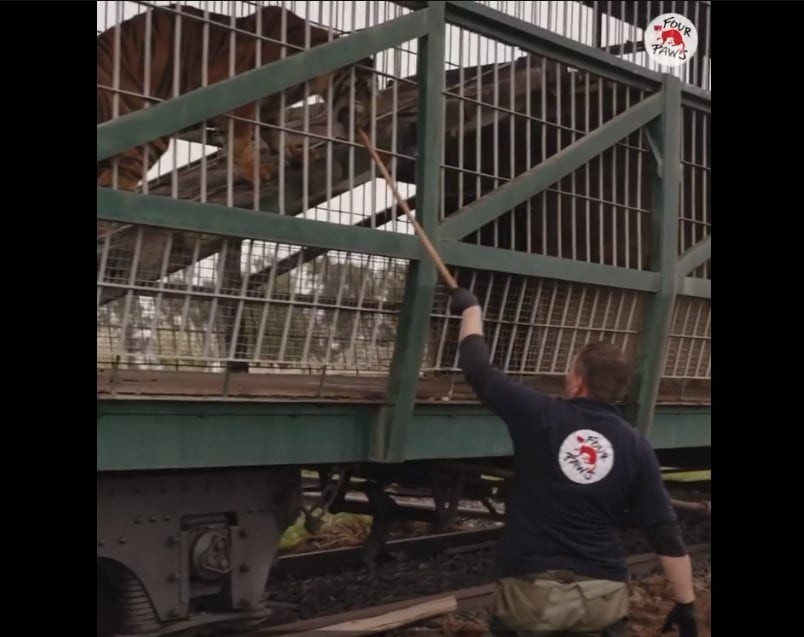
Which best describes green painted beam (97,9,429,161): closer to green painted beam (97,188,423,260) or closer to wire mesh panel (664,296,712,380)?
green painted beam (97,188,423,260)

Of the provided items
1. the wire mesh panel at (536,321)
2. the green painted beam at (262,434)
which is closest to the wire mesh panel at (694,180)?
the wire mesh panel at (536,321)

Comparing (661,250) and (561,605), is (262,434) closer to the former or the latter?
(561,605)

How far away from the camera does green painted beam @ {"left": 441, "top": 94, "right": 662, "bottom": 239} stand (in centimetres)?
402

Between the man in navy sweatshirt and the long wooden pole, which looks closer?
the man in navy sweatshirt

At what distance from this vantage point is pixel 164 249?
3.29 m

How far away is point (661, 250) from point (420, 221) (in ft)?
5.09

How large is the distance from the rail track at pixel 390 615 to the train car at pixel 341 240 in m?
0.17

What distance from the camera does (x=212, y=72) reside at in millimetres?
3385

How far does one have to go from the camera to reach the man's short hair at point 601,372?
3.74 meters

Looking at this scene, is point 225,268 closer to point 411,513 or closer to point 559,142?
point 559,142

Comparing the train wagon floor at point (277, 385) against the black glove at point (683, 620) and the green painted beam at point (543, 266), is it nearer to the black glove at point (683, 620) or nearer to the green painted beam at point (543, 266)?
the green painted beam at point (543, 266)

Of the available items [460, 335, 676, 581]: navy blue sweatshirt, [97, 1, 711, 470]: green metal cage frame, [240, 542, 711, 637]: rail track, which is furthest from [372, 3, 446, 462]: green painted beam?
[240, 542, 711, 637]: rail track

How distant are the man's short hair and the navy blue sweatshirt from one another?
8cm

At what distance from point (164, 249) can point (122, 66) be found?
0.61 metres
